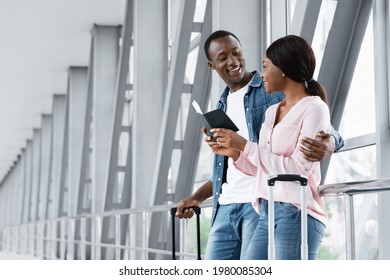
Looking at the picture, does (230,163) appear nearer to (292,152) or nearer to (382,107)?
(292,152)

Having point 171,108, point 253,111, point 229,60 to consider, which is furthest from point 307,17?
point 171,108

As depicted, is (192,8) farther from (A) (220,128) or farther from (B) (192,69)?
(A) (220,128)

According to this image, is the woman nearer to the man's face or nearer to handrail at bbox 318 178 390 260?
handrail at bbox 318 178 390 260

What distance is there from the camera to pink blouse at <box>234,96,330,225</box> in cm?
240

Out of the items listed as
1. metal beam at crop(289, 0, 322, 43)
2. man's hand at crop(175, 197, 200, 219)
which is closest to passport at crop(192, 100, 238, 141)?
man's hand at crop(175, 197, 200, 219)

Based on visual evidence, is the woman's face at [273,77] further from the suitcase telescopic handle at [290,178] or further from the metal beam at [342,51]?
the metal beam at [342,51]

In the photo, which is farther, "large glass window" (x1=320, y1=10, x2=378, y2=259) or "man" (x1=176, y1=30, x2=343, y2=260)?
"large glass window" (x1=320, y1=10, x2=378, y2=259)

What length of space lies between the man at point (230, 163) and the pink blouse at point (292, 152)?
0.36 metres

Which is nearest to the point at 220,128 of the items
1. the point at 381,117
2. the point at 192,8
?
the point at 381,117

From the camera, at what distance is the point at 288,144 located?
246 cm

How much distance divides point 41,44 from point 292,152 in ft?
37.5

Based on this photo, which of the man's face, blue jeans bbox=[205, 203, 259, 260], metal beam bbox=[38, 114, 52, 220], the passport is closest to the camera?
the passport

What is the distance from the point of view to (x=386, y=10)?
13.9 feet

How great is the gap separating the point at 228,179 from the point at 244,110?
0.86ft
